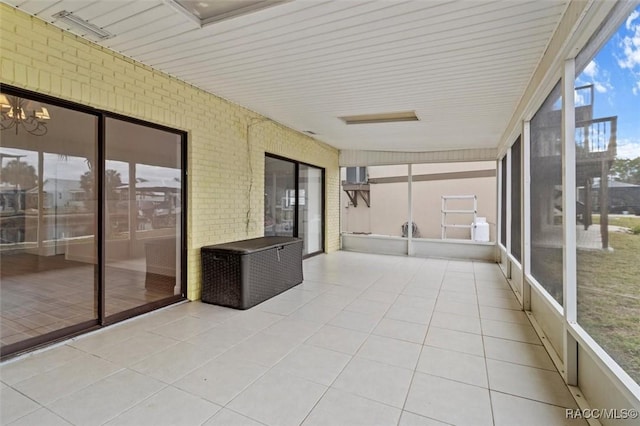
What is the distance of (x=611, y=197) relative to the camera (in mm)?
1776

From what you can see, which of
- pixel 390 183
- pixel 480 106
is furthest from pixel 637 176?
pixel 390 183

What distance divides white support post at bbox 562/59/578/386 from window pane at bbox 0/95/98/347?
4.19 m

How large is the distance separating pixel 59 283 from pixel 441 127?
6629mm

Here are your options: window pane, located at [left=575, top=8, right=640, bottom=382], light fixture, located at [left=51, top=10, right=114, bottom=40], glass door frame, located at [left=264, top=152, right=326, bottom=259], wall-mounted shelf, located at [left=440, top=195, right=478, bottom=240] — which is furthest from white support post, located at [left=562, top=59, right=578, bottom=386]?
wall-mounted shelf, located at [left=440, top=195, right=478, bottom=240]

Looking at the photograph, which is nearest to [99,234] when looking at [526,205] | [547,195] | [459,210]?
[547,195]

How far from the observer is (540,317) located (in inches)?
121

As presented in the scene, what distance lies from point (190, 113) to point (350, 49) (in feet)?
7.40

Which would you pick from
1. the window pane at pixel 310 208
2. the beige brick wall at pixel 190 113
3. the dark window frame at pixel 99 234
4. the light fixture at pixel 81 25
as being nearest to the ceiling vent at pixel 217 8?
the light fixture at pixel 81 25

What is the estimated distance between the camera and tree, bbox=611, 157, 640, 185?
5.06ft

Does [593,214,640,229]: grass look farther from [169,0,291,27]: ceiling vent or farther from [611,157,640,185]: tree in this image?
[169,0,291,27]: ceiling vent

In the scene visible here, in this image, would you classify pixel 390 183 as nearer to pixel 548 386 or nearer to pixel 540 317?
pixel 540 317

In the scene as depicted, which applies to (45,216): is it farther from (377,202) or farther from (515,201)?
(377,202)

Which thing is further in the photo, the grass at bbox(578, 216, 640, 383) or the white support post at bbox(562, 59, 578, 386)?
the white support post at bbox(562, 59, 578, 386)

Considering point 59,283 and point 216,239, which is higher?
point 216,239
